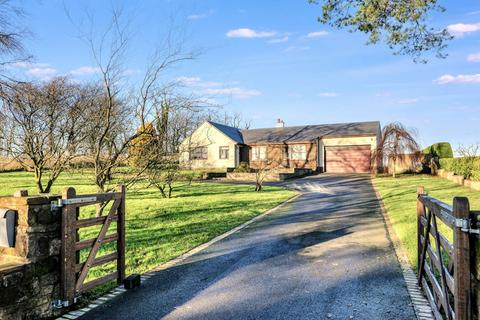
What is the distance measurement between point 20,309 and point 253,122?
2591 inches

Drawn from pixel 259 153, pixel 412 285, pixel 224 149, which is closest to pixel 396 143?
pixel 259 153

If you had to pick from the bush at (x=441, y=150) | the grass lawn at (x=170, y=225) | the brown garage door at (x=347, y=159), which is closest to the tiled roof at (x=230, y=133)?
the brown garage door at (x=347, y=159)

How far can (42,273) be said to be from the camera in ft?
13.4

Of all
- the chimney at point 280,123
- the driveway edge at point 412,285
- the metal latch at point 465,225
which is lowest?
the driveway edge at point 412,285

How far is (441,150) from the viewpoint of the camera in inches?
1110

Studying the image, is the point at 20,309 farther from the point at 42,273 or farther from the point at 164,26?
the point at 164,26

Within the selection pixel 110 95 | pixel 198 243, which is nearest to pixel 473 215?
pixel 198 243

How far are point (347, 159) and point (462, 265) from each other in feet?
107

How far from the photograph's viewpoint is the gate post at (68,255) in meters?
4.26

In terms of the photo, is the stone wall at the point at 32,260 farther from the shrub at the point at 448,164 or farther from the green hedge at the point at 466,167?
the shrub at the point at 448,164

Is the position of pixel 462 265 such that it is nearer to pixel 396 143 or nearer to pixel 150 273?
pixel 150 273

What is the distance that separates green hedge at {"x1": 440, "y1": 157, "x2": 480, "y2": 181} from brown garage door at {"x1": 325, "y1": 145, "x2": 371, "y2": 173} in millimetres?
10570

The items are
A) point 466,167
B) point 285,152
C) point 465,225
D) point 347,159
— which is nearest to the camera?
point 465,225

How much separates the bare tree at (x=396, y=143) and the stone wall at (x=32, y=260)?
2677 cm
